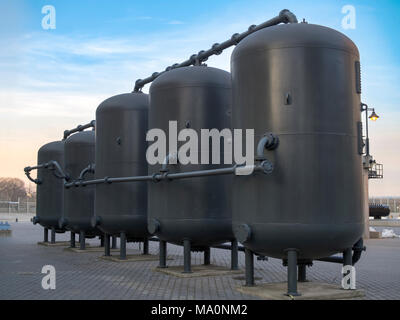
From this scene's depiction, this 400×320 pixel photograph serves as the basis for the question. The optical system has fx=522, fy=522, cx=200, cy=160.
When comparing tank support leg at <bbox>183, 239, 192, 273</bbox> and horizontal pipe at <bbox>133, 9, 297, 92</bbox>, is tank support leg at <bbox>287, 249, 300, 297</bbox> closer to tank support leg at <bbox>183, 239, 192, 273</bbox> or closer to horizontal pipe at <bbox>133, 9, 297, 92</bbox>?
tank support leg at <bbox>183, 239, 192, 273</bbox>

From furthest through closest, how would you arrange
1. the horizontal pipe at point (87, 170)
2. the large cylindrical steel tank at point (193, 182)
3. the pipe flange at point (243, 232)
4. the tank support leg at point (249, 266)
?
the horizontal pipe at point (87, 170), the large cylindrical steel tank at point (193, 182), the tank support leg at point (249, 266), the pipe flange at point (243, 232)

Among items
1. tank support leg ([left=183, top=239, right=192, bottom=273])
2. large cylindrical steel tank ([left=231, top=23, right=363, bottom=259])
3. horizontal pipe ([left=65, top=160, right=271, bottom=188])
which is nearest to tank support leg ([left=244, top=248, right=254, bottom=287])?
large cylindrical steel tank ([left=231, top=23, right=363, bottom=259])

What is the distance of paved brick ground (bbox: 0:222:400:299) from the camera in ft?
30.1

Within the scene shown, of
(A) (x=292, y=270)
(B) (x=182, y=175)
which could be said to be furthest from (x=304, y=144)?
(B) (x=182, y=175)

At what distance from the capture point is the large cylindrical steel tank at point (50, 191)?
1991cm

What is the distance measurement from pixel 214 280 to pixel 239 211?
2.51 metres

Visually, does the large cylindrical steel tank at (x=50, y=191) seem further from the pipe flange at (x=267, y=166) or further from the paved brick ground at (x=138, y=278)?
the pipe flange at (x=267, y=166)

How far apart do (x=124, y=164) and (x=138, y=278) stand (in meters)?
4.12

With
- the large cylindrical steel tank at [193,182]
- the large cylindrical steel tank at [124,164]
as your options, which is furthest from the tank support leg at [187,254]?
the large cylindrical steel tank at [124,164]

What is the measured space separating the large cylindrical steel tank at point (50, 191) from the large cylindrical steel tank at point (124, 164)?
219 inches

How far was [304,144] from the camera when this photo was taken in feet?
27.7

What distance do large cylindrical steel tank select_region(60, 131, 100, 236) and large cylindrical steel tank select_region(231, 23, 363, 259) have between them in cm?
958

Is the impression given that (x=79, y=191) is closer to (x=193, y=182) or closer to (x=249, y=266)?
(x=193, y=182)

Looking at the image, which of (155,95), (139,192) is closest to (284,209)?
(155,95)
